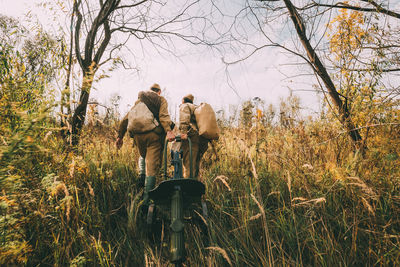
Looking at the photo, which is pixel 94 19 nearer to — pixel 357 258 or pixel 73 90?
pixel 73 90

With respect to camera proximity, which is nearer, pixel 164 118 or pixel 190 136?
pixel 164 118

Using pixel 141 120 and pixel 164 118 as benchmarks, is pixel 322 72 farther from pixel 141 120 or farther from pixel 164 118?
pixel 141 120

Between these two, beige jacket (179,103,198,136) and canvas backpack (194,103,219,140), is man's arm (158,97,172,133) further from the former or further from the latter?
canvas backpack (194,103,219,140)

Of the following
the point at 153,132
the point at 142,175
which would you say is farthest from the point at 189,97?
the point at 142,175

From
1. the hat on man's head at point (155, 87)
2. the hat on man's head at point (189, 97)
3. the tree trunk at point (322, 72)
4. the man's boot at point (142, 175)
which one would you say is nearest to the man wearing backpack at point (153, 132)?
the hat on man's head at point (155, 87)

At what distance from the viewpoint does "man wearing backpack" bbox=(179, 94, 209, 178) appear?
3496 millimetres

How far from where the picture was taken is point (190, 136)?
3.59 meters

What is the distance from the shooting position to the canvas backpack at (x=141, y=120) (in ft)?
10.1

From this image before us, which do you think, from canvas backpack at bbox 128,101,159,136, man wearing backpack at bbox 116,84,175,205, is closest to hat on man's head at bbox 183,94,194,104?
man wearing backpack at bbox 116,84,175,205

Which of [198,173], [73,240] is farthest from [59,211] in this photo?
[198,173]

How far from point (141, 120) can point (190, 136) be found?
985mm

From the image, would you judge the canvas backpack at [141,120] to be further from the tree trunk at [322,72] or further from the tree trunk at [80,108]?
the tree trunk at [322,72]

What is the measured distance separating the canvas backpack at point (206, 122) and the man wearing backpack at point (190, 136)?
194 mm

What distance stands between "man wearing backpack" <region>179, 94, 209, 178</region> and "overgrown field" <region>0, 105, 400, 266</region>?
37 centimetres
